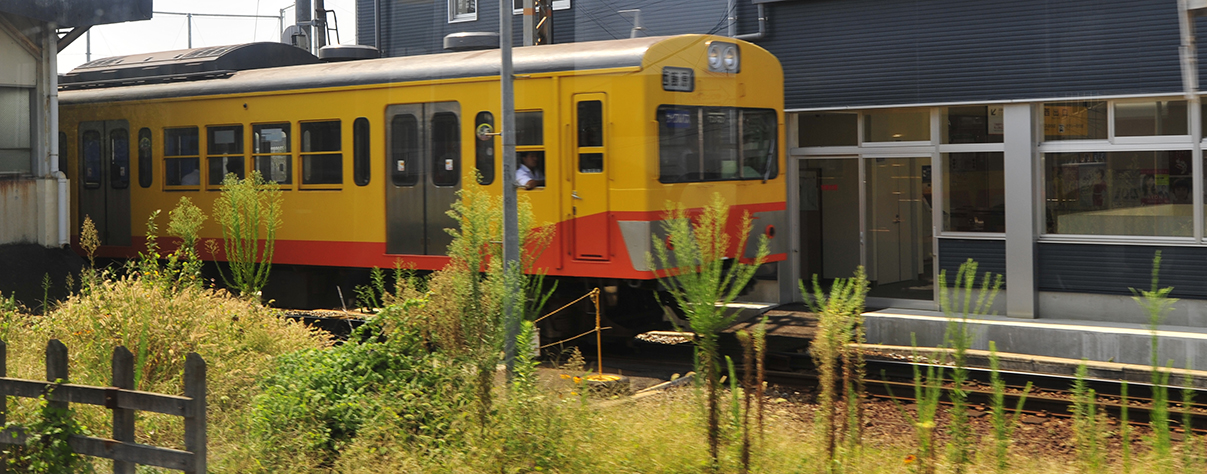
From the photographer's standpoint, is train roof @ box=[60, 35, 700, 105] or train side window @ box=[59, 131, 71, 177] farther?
train side window @ box=[59, 131, 71, 177]

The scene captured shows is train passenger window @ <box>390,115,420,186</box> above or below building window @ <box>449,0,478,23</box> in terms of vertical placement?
below

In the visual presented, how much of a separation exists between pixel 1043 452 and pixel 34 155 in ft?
37.9

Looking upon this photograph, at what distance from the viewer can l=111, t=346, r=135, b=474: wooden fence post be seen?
17.7 ft

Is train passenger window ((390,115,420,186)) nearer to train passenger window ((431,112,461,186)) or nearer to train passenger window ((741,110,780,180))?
train passenger window ((431,112,461,186))

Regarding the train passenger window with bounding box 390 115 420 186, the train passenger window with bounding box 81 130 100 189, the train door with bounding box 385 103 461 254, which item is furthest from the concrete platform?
the train passenger window with bounding box 81 130 100 189

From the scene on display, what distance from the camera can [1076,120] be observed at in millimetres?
12406

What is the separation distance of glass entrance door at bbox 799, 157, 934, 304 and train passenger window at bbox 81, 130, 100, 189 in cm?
927

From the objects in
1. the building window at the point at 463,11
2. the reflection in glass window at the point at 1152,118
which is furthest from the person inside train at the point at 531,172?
the reflection in glass window at the point at 1152,118

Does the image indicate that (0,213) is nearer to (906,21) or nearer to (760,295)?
(760,295)

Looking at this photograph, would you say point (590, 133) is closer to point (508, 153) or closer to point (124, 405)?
point (508, 153)

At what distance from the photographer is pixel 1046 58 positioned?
12.5 m

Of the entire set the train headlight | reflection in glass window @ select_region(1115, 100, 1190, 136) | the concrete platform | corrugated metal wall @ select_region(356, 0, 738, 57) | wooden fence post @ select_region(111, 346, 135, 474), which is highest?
corrugated metal wall @ select_region(356, 0, 738, 57)

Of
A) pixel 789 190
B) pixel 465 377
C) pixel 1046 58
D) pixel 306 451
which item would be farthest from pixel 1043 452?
pixel 789 190

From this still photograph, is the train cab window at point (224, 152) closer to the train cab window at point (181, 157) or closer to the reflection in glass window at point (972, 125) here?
the train cab window at point (181, 157)
